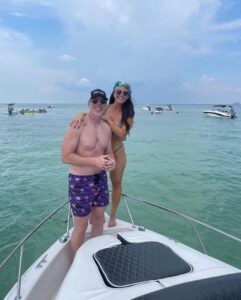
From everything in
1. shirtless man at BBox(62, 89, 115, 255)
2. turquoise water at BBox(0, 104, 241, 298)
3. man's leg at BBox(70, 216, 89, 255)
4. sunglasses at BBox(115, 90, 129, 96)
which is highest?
sunglasses at BBox(115, 90, 129, 96)

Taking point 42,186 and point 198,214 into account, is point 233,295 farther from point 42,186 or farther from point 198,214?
point 42,186

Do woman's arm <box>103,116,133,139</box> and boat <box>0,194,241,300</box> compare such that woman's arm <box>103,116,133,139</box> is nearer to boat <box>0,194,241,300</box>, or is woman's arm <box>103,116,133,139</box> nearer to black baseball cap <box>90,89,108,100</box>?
black baseball cap <box>90,89,108,100</box>

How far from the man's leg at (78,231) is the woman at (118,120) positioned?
30.8 inches

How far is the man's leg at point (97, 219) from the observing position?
341cm

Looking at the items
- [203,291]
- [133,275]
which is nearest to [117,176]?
[133,275]

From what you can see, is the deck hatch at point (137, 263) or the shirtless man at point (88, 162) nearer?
the deck hatch at point (137, 263)

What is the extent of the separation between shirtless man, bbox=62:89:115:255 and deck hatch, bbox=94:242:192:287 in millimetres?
773

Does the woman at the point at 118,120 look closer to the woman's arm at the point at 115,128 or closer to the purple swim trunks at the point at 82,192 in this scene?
the woman's arm at the point at 115,128

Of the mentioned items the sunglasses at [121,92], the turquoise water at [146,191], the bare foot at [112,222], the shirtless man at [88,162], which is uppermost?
the sunglasses at [121,92]

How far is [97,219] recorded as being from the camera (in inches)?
138

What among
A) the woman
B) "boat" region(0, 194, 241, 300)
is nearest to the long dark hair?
the woman

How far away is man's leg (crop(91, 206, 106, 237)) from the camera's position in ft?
11.2

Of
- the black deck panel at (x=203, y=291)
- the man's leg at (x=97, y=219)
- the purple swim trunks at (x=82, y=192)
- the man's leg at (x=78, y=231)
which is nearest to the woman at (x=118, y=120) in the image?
the man's leg at (x=97, y=219)

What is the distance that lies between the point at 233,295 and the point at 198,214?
6.24 meters
